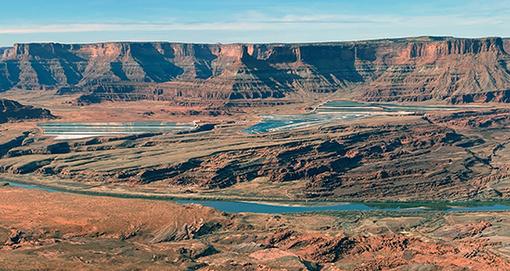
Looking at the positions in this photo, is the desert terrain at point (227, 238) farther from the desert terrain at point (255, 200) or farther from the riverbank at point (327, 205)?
the riverbank at point (327, 205)

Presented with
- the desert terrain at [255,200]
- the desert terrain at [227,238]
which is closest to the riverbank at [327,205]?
Result: the desert terrain at [255,200]

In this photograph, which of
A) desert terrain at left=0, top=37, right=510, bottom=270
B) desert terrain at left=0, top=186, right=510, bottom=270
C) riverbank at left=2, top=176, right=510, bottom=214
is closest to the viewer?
desert terrain at left=0, top=186, right=510, bottom=270

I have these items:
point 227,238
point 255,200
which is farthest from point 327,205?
point 227,238

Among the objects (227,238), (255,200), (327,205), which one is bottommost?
(327,205)

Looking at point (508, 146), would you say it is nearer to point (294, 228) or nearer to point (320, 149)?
point (320, 149)

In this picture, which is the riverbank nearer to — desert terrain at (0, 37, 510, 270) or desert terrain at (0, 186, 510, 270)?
desert terrain at (0, 37, 510, 270)

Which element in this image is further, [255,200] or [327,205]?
[255,200]

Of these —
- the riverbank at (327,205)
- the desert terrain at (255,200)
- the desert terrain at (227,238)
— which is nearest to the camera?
the desert terrain at (227,238)

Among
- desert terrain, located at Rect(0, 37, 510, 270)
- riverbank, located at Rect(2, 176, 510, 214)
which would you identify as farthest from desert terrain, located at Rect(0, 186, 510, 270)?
riverbank, located at Rect(2, 176, 510, 214)

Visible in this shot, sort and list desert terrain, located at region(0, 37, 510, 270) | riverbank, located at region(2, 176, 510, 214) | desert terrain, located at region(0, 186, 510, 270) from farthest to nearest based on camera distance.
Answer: riverbank, located at region(2, 176, 510, 214) < desert terrain, located at region(0, 37, 510, 270) < desert terrain, located at region(0, 186, 510, 270)

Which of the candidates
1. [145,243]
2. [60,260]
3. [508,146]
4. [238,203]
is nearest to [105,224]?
[145,243]

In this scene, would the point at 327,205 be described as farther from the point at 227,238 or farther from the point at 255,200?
the point at 227,238

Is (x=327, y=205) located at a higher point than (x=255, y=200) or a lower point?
lower
